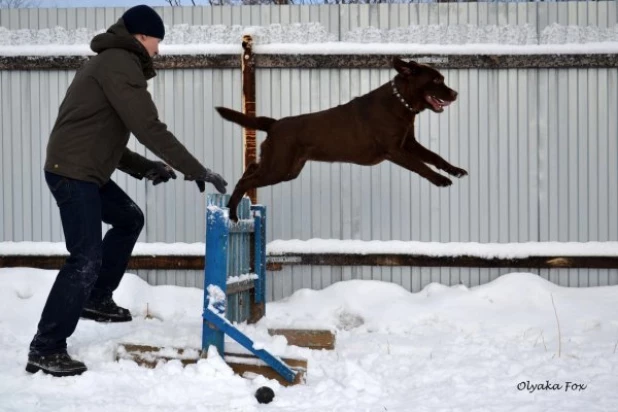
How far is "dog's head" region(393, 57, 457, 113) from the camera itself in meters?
3.37

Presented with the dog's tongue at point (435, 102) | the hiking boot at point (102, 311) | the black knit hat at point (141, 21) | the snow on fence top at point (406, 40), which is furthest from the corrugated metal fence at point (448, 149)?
the dog's tongue at point (435, 102)

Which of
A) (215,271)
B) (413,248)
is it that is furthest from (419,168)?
(413,248)

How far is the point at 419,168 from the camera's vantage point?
3.37 metres

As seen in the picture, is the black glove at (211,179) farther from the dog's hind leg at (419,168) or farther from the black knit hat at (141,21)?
the dog's hind leg at (419,168)

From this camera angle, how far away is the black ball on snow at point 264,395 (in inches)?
129

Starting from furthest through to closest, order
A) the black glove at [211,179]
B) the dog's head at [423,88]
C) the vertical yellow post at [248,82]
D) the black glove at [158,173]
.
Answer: the vertical yellow post at [248,82], the black glove at [158,173], the black glove at [211,179], the dog's head at [423,88]

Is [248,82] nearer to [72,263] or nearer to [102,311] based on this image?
[102,311]

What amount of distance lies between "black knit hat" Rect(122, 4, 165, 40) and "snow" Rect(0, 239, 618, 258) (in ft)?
8.72

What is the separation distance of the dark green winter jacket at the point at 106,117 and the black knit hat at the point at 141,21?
0.05 metres

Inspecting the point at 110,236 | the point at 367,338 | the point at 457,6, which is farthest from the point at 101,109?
the point at 457,6

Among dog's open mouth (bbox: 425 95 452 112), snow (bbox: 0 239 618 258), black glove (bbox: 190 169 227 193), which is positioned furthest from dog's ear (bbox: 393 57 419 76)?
snow (bbox: 0 239 618 258)

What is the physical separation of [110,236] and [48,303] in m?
0.67

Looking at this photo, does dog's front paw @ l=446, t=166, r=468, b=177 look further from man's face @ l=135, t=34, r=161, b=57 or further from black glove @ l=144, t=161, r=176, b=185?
black glove @ l=144, t=161, r=176, b=185

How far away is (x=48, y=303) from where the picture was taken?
11.6 feet
